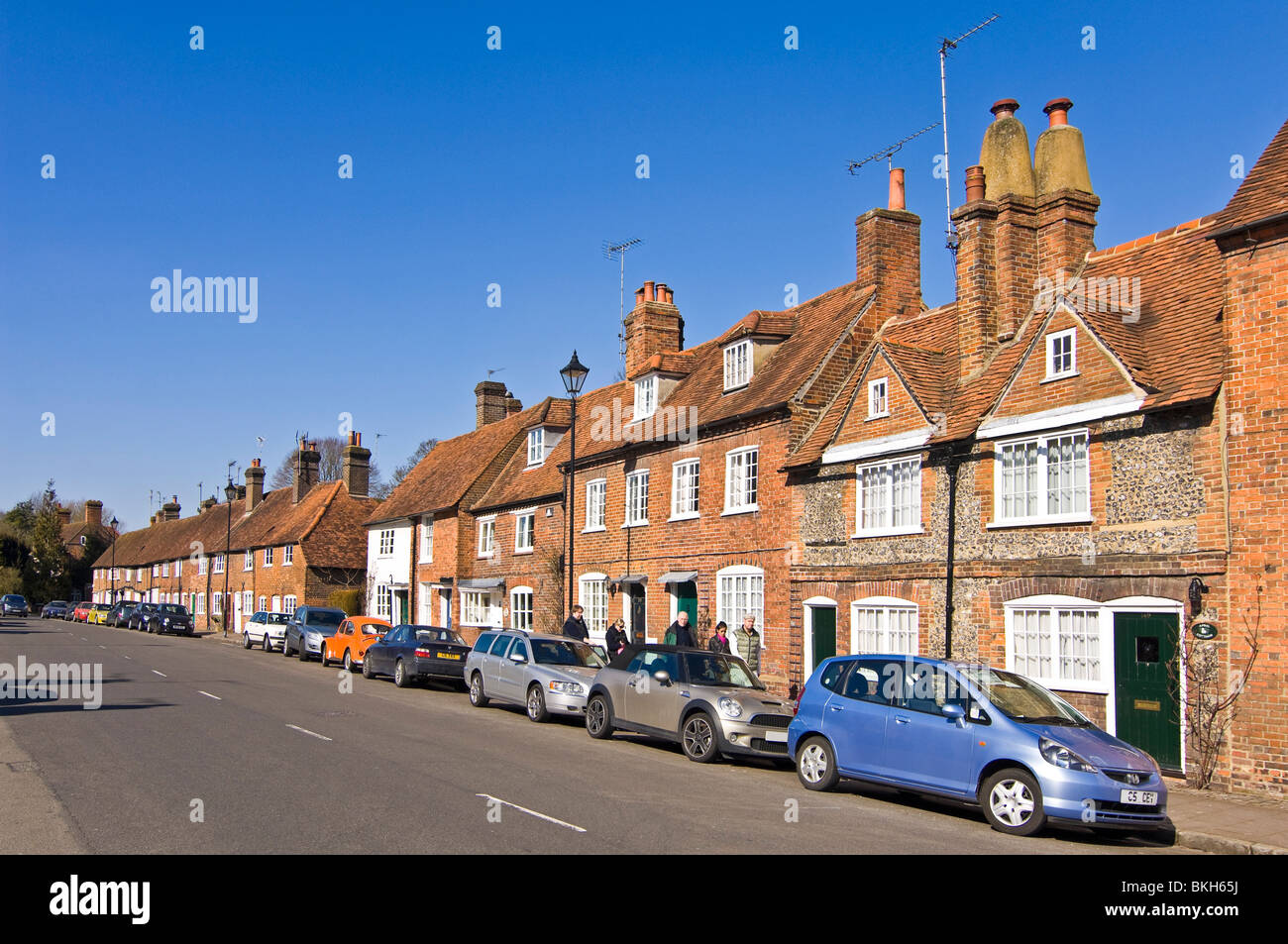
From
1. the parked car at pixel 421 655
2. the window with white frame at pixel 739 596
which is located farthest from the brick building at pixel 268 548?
the window with white frame at pixel 739 596

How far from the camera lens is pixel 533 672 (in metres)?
19.4

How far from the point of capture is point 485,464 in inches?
1518

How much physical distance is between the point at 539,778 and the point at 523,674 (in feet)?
25.6

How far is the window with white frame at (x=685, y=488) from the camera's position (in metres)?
25.0

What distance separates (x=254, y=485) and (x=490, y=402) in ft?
93.2

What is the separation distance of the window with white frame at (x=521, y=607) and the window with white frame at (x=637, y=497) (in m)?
6.70

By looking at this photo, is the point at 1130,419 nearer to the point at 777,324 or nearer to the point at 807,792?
the point at 807,792

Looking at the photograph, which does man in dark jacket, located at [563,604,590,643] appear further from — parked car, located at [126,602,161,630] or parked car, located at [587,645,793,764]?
parked car, located at [126,602,161,630]

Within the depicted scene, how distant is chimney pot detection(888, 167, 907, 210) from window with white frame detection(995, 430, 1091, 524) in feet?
28.3

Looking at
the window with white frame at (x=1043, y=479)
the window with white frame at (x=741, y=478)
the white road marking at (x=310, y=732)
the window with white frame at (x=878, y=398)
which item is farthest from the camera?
the window with white frame at (x=741, y=478)

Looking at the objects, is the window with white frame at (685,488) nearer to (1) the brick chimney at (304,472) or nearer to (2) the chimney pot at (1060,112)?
(2) the chimney pot at (1060,112)

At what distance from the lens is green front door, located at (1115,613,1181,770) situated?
1393 centimetres

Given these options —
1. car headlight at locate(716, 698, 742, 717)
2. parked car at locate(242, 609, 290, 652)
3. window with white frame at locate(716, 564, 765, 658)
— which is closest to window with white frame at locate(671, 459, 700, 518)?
window with white frame at locate(716, 564, 765, 658)
